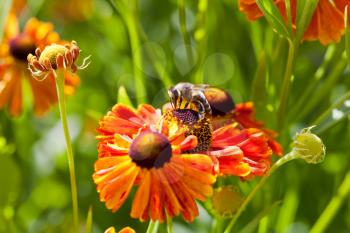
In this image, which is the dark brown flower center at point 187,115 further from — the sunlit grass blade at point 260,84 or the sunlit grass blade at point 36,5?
the sunlit grass blade at point 36,5

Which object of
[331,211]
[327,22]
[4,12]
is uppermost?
[4,12]

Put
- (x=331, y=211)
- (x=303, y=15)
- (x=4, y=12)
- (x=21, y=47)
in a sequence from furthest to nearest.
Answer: (x=21, y=47) → (x=4, y=12) → (x=331, y=211) → (x=303, y=15)

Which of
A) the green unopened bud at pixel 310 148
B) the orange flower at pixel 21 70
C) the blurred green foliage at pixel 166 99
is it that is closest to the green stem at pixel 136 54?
the blurred green foliage at pixel 166 99

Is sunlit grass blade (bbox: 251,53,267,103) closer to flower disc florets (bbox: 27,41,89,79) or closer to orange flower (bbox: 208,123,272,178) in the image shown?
orange flower (bbox: 208,123,272,178)

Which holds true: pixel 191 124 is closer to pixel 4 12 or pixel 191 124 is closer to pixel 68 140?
pixel 68 140

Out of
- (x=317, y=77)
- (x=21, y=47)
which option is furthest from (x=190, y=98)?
(x=21, y=47)

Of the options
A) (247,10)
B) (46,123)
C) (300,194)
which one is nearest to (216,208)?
(247,10)

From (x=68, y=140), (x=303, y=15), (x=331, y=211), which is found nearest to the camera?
(x=68, y=140)

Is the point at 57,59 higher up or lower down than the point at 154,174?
higher up

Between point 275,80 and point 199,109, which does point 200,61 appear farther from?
point 199,109
